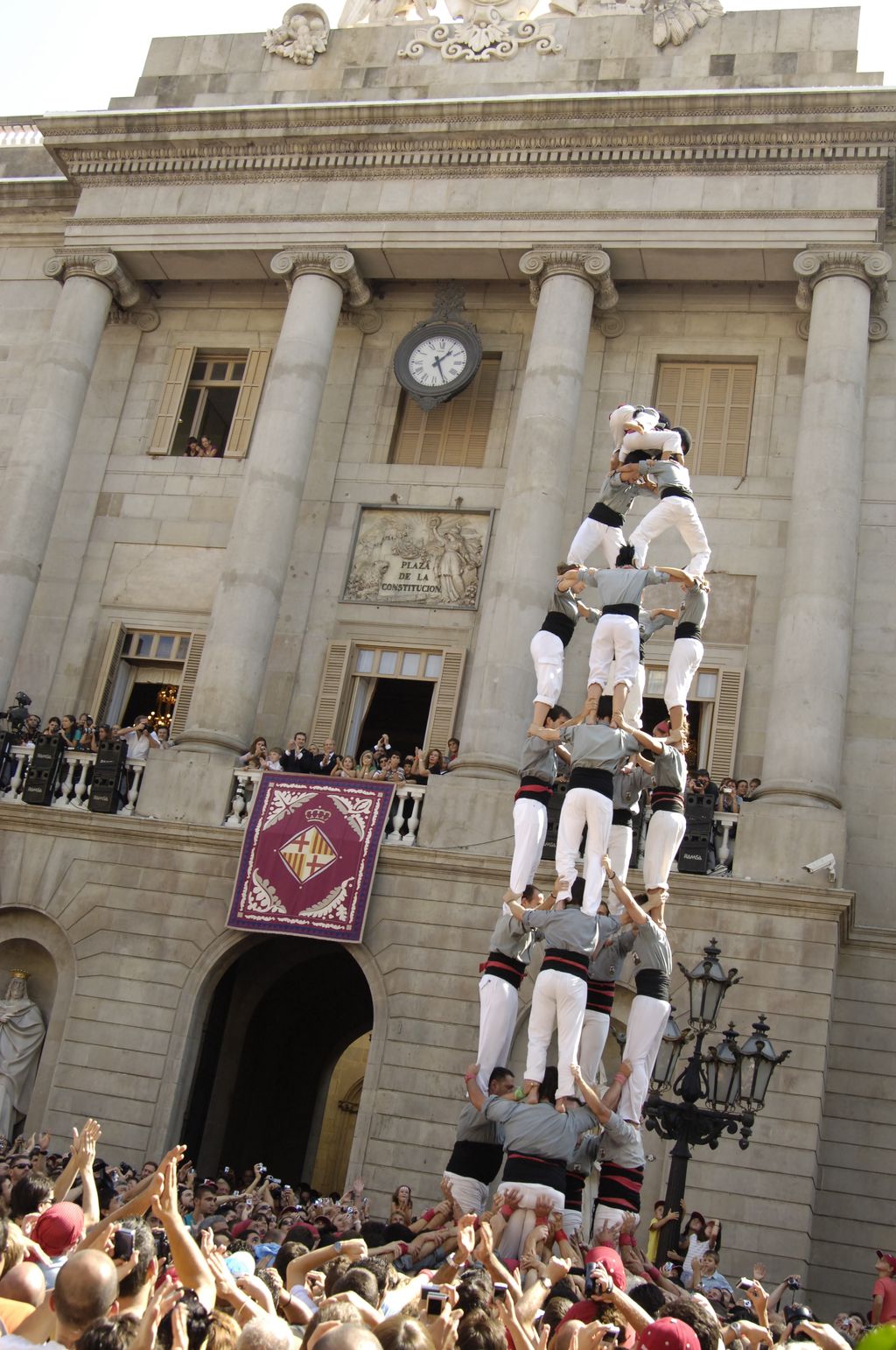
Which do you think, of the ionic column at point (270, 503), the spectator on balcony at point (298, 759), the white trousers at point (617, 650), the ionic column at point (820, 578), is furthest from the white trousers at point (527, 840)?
the ionic column at point (270, 503)

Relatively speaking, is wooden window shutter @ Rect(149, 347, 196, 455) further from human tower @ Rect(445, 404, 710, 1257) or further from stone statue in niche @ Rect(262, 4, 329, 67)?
human tower @ Rect(445, 404, 710, 1257)

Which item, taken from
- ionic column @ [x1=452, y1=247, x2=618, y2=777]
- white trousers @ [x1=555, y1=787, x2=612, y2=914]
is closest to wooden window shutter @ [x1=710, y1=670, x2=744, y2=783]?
ionic column @ [x1=452, y1=247, x2=618, y2=777]

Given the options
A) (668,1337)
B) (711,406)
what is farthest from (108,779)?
(668,1337)

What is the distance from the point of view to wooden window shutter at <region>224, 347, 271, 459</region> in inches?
1148

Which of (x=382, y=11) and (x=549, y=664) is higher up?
(x=382, y=11)

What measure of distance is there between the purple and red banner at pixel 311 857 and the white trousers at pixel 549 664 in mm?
9280

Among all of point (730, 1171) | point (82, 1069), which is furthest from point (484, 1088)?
point (82, 1069)

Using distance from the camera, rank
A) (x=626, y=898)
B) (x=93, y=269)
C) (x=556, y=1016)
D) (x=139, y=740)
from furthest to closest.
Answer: (x=93, y=269)
(x=139, y=740)
(x=626, y=898)
(x=556, y=1016)

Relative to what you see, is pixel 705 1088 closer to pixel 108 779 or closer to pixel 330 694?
pixel 108 779

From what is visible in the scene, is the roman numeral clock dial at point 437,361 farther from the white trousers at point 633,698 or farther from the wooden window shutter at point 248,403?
the white trousers at point 633,698

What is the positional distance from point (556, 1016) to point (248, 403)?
19.0m

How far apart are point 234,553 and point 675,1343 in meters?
21.2

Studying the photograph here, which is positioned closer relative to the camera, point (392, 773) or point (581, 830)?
Result: point (581, 830)

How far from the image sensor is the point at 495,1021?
13.2m
